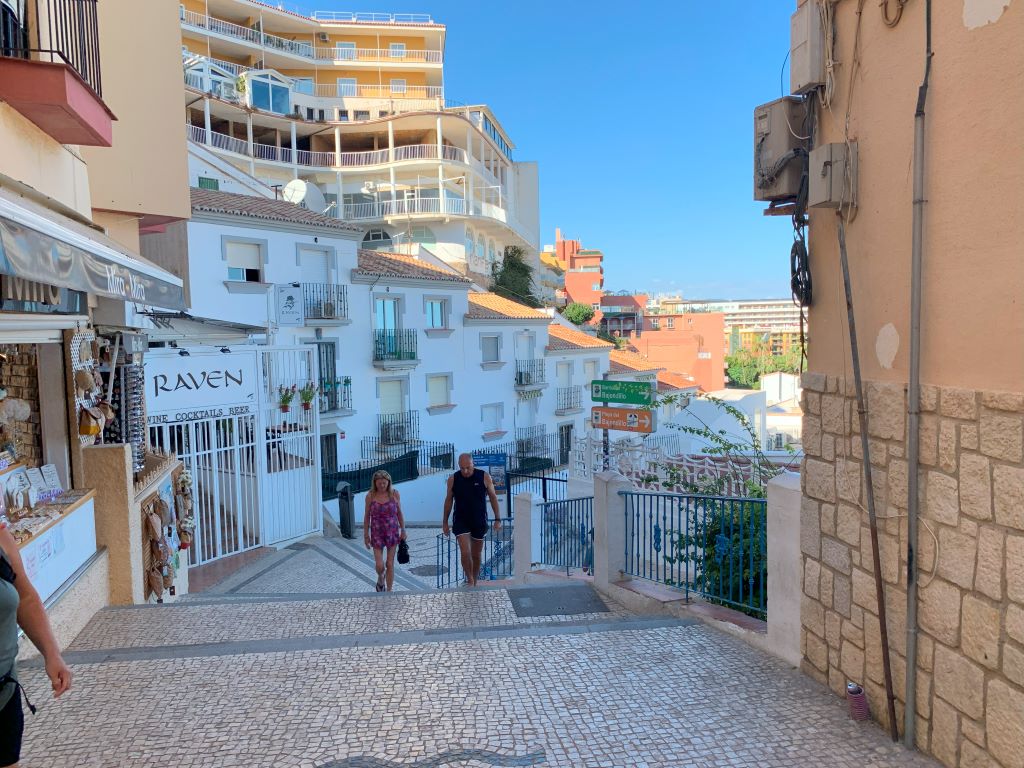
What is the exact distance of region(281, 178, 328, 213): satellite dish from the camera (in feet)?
89.8

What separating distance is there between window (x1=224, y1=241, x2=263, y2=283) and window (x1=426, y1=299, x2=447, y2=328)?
734cm

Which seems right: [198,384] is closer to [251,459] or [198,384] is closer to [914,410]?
[251,459]

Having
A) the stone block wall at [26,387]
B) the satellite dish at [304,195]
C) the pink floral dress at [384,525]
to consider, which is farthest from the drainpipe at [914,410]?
the satellite dish at [304,195]

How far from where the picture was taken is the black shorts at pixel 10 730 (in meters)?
2.53

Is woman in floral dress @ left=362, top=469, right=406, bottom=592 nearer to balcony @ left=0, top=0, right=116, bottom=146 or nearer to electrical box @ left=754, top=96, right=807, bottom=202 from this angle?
balcony @ left=0, top=0, right=116, bottom=146

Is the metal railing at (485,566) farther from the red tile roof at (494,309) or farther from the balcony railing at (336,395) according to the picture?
the red tile roof at (494,309)

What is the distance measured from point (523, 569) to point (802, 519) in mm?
5696

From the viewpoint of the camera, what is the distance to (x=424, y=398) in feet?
83.8

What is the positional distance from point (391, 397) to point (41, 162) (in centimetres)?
1870

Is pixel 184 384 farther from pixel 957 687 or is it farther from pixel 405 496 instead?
pixel 405 496

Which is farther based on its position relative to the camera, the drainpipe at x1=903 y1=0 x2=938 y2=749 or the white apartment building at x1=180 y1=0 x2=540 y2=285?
the white apartment building at x1=180 y1=0 x2=540 y2=285

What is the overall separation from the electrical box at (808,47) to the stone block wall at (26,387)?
21.2ft

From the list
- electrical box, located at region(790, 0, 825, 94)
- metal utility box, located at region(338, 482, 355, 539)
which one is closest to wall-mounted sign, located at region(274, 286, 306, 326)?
metal utility box, located at region(338, 482, 355, 539)

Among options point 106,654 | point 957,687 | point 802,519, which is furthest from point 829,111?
point 106,654
